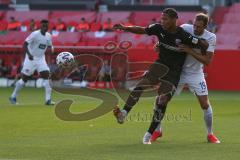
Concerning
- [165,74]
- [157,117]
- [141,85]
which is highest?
[165,74]

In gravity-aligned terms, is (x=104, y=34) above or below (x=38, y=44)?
below

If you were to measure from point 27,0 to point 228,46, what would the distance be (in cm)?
1304

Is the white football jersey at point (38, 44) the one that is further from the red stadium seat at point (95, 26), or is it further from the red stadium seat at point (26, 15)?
the red stadium seat at point (26, 15)

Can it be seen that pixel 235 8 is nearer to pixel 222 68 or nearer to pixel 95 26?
pixel 95 26

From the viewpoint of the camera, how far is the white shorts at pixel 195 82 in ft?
40.1

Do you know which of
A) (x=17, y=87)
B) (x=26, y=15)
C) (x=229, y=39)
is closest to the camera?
(x=17, y=87)

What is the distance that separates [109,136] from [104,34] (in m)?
21.4

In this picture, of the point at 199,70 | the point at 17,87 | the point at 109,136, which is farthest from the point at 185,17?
the point at 199,70

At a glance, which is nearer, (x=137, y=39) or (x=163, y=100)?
(x=163, y=100)

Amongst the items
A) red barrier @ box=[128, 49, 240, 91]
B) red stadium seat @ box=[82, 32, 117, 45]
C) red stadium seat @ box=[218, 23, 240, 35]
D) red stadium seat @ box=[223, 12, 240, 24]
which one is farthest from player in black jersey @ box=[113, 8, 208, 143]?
red stadium seat @ box=[223, 12, 240, 24]

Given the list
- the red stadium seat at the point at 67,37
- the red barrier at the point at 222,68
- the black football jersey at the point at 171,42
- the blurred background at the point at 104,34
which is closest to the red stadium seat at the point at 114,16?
the blurred background at the point at 104,34

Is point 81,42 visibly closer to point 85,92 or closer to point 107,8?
point 107,8

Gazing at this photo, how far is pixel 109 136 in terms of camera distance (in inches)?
512

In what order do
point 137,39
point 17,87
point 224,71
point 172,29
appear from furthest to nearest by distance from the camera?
1. point 137,39
2. point 224,71
3. point 17,87
4. point 172,29
